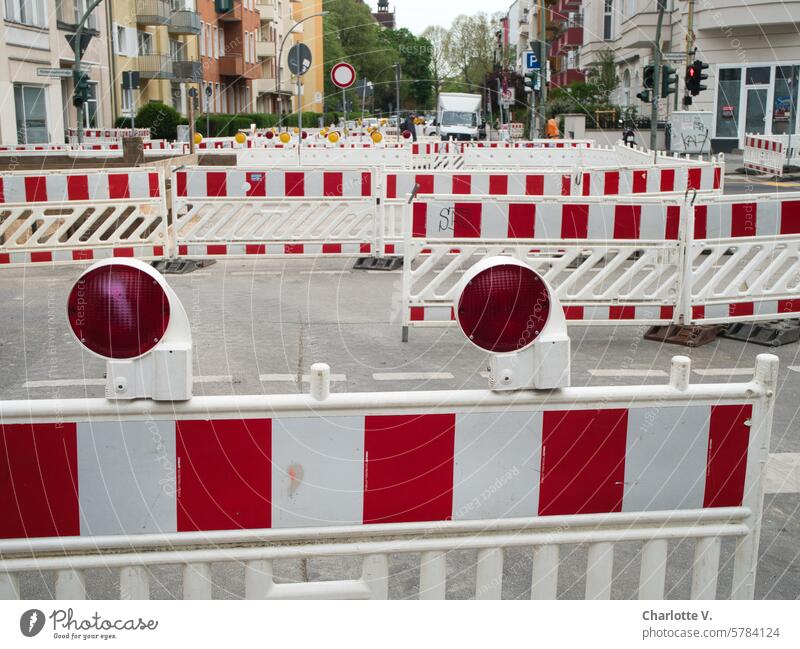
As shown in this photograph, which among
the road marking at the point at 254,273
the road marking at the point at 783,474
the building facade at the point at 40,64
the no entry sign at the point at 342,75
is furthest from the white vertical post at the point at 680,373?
the building facade at the point at 40,64

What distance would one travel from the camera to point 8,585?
2.77 meters

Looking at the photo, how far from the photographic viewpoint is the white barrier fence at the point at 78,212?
40.7 ft

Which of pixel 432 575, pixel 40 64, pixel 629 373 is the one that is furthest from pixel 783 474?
pixel 40 64

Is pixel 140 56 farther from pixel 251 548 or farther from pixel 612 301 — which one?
pixel 251 548

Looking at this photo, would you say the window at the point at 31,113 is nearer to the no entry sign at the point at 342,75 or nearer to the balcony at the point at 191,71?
the balcony at the point at 191,71

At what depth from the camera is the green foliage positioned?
35656 millimetres

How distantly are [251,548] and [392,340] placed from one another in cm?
582

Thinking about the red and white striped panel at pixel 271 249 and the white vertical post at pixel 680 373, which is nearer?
the white vertical post at pixel 680 373

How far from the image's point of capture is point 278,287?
37.4 feet

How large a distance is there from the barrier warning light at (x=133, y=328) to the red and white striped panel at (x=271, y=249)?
10341 millimetres

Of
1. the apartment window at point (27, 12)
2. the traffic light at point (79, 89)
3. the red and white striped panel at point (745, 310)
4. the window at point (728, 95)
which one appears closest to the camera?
the red and white striped panel at point (745, 310)

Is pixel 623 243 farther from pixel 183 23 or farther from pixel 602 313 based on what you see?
pixel 183 23
